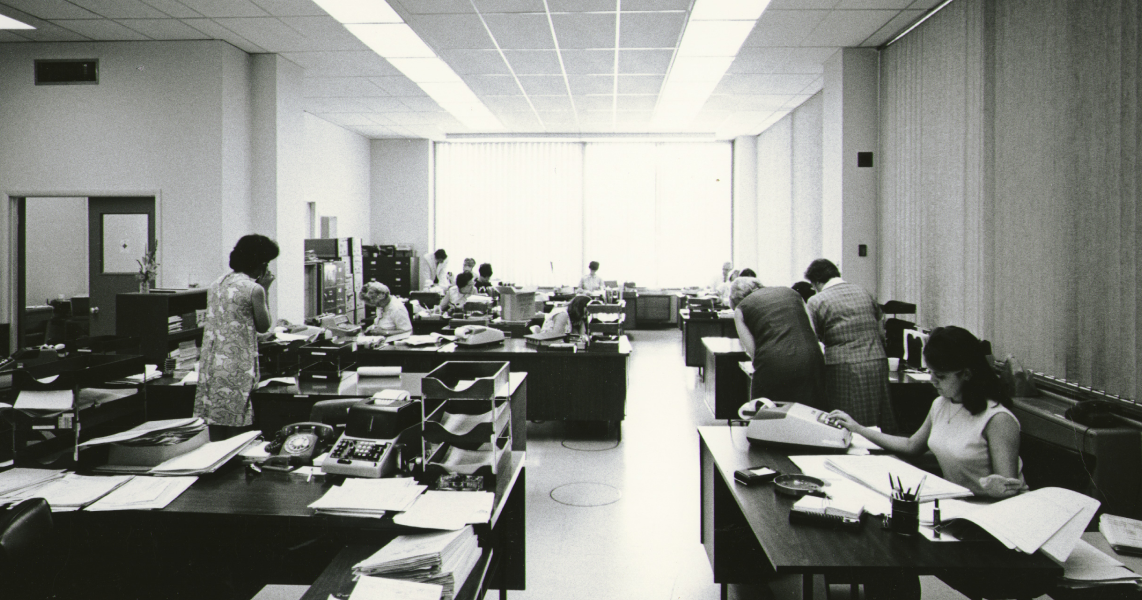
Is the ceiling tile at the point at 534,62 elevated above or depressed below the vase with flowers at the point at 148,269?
above

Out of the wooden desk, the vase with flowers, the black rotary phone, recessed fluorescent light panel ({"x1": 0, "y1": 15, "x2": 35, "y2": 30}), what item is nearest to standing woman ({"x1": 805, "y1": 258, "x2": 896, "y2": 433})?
the wooden desk

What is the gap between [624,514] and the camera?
3.88 m

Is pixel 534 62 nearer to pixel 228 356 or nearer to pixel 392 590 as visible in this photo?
pixel 228 356

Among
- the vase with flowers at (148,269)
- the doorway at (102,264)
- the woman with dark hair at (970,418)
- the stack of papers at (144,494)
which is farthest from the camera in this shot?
the doorway at (102,264)

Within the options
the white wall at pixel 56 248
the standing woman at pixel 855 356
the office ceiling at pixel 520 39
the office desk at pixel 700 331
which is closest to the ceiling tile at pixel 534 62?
the office ceiling at pixel 520 39

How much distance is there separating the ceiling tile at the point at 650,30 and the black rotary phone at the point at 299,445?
4.24 m

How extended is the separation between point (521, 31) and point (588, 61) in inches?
47.3

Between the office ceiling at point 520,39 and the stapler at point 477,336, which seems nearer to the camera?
the office ceiling at point 520,39

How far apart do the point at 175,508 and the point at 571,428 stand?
400 centimetres

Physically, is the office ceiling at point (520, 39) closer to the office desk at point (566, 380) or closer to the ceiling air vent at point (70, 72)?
the ceiling air vent at point (70, 72)

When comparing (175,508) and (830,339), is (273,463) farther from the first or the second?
(830,339)

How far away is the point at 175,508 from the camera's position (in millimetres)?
2041

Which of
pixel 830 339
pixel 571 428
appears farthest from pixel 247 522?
pixel 571 428

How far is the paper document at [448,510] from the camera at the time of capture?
6.23ft
